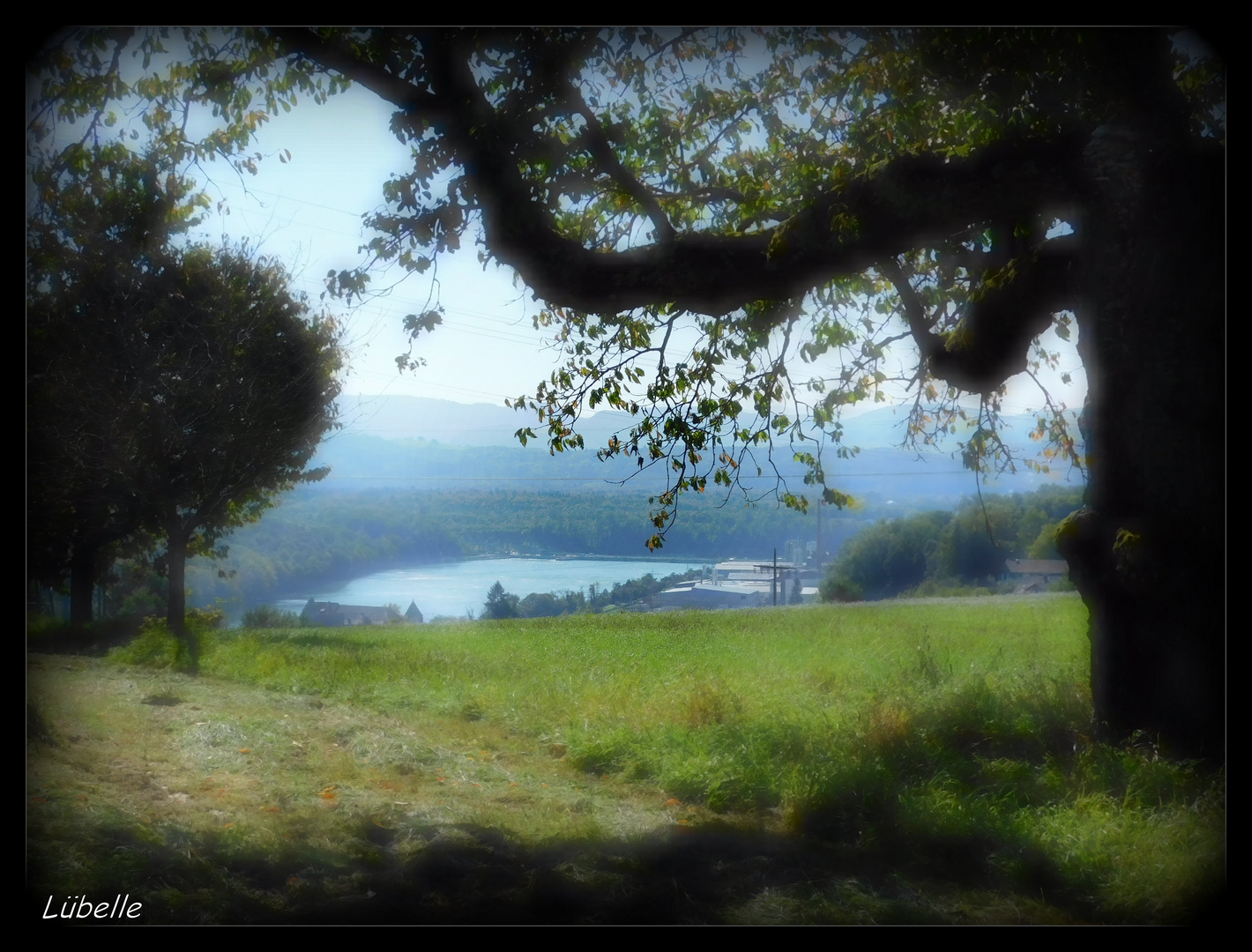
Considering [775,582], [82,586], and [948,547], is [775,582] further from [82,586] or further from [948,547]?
[82,586]

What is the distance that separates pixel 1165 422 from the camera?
381 cm

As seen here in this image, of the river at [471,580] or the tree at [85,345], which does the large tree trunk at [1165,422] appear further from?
the tree at [85,345]

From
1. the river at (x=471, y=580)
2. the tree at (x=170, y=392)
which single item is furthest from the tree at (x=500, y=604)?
the tree at (x=170, y=392)

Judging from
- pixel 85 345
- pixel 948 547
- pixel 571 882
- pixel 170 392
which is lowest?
pixel 571 882

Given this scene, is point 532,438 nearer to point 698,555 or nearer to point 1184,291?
point 698,555

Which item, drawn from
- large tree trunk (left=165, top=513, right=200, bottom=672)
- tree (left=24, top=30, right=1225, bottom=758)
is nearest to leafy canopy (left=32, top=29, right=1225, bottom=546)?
tree (left=24, top=30, right=1225, bottom=758)

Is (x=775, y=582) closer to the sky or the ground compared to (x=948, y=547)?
closer to the ground

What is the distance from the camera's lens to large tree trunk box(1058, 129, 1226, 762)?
3.74 metres

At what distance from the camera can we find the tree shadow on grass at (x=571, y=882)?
3.22 metres

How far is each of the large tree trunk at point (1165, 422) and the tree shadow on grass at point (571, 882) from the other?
96cm

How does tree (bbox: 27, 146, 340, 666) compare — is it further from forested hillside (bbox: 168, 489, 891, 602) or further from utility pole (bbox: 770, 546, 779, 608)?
utility pole (bbox: 770, 546, 779, 608)

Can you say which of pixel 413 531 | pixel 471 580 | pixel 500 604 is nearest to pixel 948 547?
pixel 500 604

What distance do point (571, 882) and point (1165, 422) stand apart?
11.1 feet
